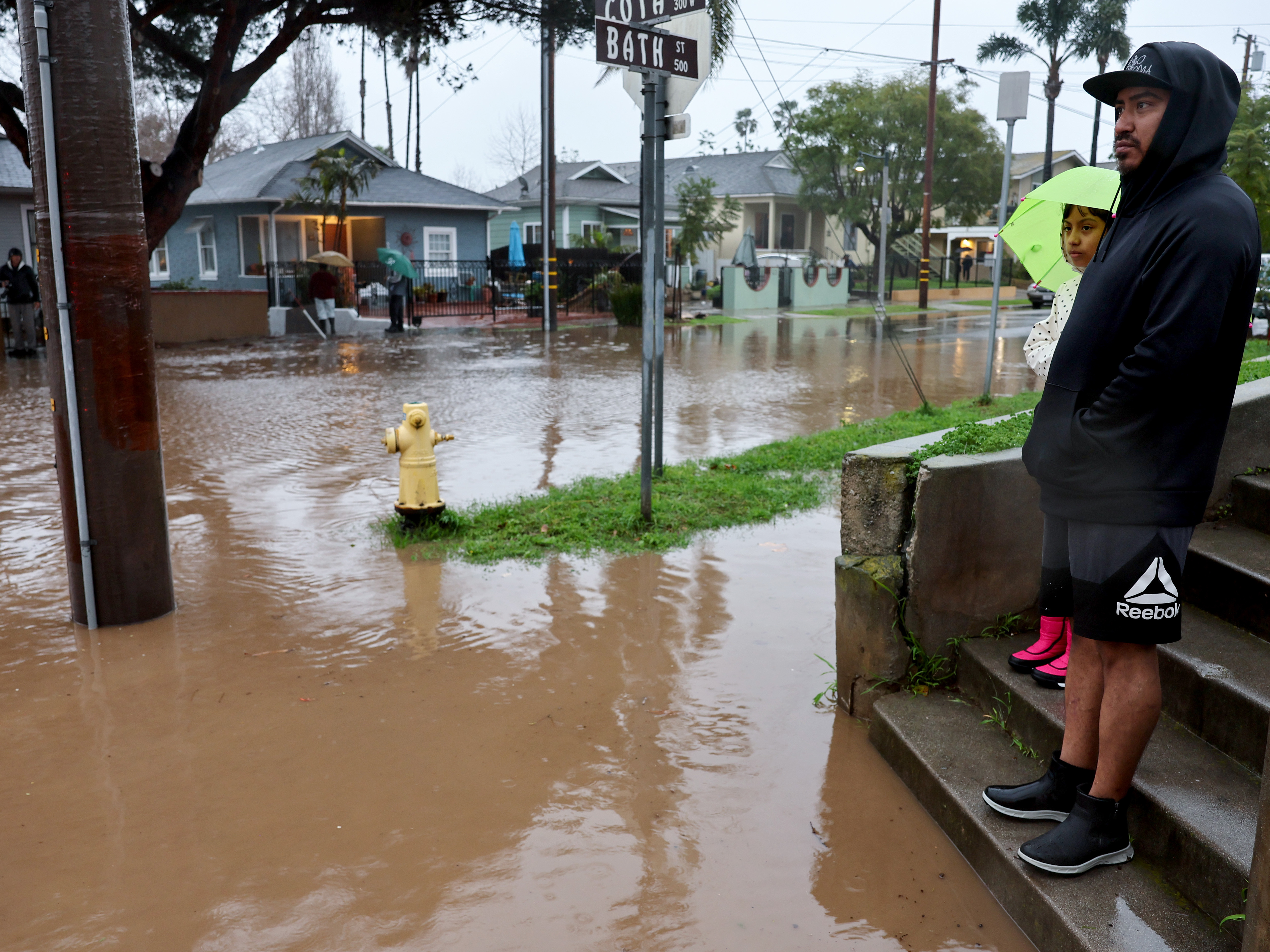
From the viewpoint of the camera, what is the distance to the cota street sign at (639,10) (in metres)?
5.28

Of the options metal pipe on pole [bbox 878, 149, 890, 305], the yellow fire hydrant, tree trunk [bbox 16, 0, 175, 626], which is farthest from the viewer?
metal pipe on pole [bbox 878, 149, 890, 305]

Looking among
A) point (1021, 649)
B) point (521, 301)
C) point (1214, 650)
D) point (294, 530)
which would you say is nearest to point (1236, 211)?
point (1214, 650)

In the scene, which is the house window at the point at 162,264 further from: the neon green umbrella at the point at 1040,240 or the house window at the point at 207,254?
the neon green umbrella at the point at 1040,240

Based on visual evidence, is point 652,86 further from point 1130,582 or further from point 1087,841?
point 1087,841

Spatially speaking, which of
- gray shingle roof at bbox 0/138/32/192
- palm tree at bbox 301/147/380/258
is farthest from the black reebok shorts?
palm tree at bbox 301/147/380/258

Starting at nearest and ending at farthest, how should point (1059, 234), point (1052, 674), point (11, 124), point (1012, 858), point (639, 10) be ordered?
point (1012, 858) → point (1052, 674) → point (1059, 234) → point (639, 10) → point (11, 124)

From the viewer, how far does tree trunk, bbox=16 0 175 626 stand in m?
4.39

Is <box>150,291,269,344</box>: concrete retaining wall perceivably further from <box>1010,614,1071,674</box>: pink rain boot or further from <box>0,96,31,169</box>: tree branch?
<box>1010,614,1071,674</box>: pink rain boot

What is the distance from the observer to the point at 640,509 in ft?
21.5

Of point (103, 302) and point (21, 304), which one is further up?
point (103, 302)

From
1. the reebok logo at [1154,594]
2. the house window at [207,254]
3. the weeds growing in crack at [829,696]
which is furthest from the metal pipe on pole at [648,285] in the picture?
the house window at [207,254]

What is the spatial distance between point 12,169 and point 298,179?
7.12 meters

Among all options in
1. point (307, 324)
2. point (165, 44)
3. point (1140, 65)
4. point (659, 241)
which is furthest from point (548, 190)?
point (1140, 65)

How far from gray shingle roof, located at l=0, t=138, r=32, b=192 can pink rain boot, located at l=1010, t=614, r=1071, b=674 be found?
75.1ft
